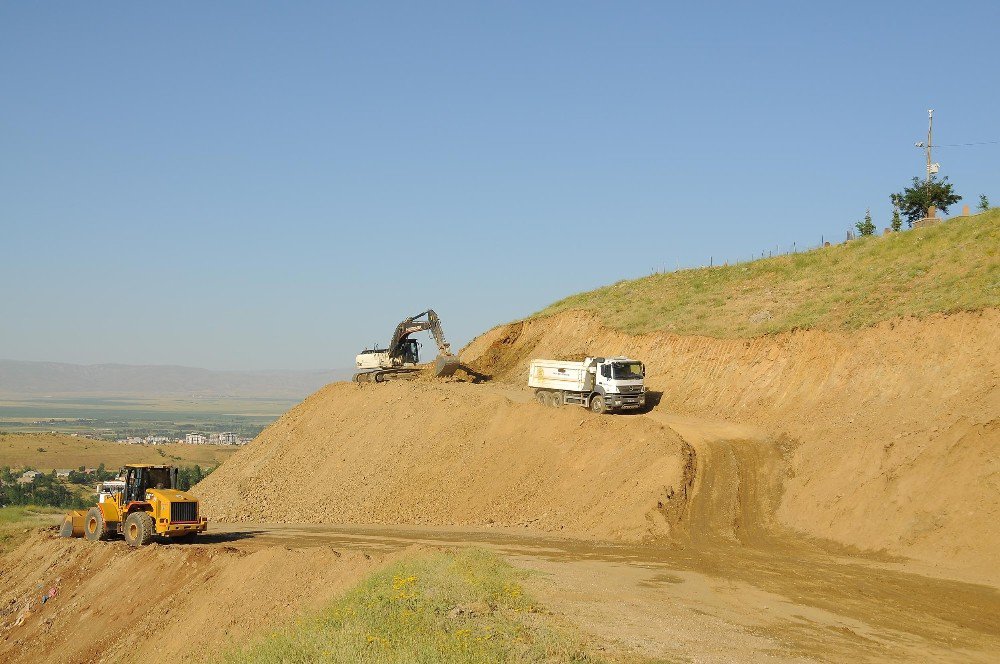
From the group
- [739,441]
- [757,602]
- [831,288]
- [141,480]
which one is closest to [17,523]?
[141,480]

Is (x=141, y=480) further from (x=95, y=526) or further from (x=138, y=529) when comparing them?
(x=95, y=526)

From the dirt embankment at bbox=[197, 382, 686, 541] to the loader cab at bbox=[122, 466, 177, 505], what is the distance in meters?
10.5

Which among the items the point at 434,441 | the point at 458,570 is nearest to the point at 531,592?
the point at 458,570

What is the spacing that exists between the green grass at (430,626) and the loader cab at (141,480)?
12460 millimetres

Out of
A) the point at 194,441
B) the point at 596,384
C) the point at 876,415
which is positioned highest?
the point at 596,384

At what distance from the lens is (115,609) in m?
25.5

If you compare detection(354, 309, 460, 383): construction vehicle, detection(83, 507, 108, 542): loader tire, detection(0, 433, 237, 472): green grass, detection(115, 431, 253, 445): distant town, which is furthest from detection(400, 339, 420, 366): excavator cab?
detection(115, 431, 253, 445): distant town

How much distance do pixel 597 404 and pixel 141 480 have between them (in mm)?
20190

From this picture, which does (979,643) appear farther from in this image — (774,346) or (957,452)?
(774,346)

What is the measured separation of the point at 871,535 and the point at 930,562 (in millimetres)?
2337

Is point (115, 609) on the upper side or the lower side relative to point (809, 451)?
lower

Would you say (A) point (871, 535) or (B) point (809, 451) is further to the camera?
(B) point (809, 451)

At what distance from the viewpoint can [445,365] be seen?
51812 mm

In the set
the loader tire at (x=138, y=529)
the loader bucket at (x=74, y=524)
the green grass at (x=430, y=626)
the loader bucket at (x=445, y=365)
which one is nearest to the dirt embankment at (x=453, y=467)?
the loader bucket at (x=445, y=365)
